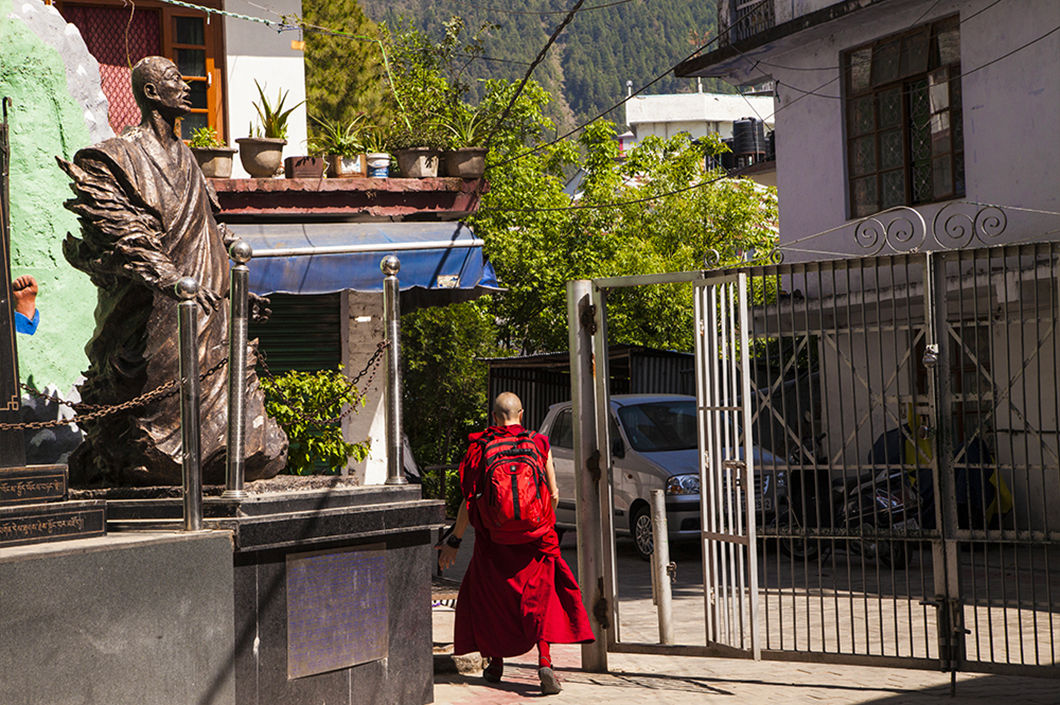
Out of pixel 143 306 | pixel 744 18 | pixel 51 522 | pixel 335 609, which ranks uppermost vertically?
pixel 744 18

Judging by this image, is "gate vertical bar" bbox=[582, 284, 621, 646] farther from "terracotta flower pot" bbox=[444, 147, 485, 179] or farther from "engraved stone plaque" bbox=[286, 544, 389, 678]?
"terracotta flower pot" bbox=[444, 147, 485, 179]

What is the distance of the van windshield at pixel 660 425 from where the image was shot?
14148 millimetres

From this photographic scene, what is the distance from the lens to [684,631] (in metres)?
9.31

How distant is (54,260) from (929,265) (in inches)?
281

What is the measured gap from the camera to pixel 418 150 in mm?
12469

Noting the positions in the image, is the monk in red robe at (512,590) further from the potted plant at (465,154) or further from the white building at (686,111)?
the white building at (686,111)

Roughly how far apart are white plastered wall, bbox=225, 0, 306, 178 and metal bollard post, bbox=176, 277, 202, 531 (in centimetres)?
744

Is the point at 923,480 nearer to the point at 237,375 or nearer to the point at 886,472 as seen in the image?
the point at 886,472

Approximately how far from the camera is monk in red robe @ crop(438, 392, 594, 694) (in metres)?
7.35

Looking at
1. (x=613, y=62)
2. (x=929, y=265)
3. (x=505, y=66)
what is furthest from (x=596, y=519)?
A: (x=613, y=62)

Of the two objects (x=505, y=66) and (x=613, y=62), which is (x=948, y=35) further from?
(x=613, y=62)

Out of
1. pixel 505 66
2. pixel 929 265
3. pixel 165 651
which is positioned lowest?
pixel 165 651

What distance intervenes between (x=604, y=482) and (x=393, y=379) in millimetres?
1760

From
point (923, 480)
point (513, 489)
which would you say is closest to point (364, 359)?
point (923, 480)
